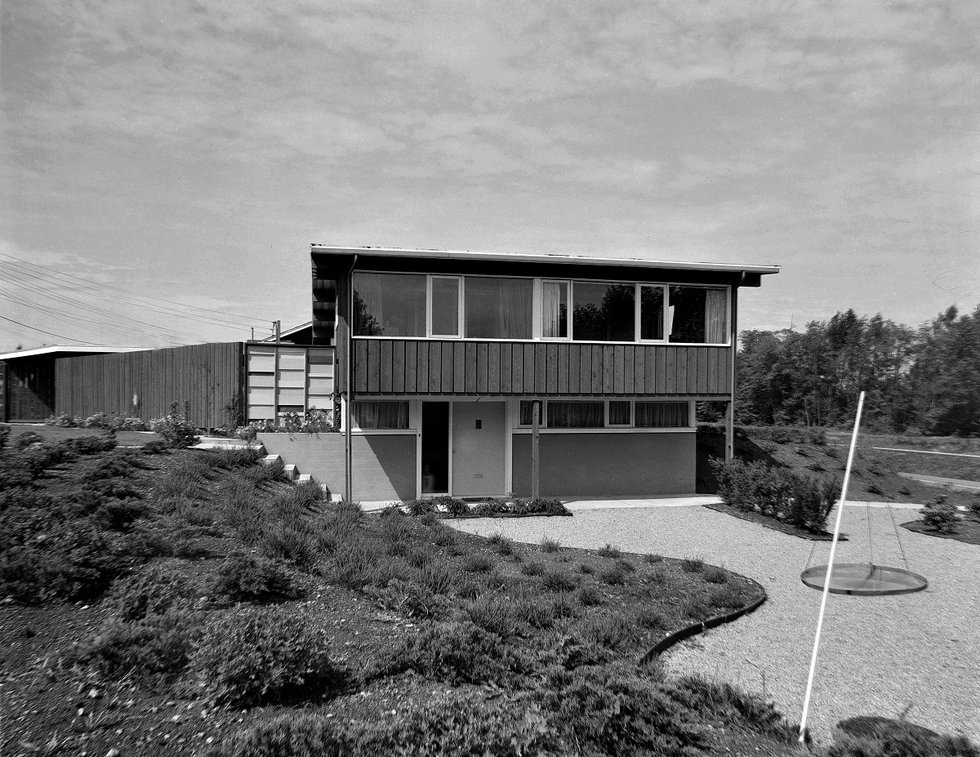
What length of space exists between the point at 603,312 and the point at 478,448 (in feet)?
12.5

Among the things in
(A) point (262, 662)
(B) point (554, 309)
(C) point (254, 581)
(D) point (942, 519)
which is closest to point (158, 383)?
(B) point (554, 309)

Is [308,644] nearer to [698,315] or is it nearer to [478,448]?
[478,448]

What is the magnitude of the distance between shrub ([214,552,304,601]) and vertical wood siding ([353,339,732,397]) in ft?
23.8

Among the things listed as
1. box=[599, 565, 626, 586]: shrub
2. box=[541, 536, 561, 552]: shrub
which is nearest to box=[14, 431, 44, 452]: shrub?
box=[541, 536, 561, 552]: shrub

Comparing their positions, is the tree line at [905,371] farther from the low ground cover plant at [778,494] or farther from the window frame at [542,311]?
the window frame at [542,311]

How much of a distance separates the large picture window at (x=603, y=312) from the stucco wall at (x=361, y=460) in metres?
4.18

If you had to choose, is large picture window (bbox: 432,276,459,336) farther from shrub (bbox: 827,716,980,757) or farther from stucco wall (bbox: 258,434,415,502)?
shrub (bbox: 827,716,980,757)

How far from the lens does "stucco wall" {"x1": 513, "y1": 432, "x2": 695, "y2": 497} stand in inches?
559

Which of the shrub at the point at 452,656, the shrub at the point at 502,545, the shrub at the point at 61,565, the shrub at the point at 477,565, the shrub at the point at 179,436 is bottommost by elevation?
the shrub at the point at 502,545

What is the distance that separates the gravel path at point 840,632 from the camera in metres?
4.92

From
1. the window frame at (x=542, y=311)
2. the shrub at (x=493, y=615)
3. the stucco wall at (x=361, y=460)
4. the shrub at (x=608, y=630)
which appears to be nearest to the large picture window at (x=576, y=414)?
the window frame at (x=542, y=311)

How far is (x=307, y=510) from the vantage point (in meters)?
9.73

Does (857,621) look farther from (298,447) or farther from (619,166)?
(298,447)

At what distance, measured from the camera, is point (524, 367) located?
13.4 metres
